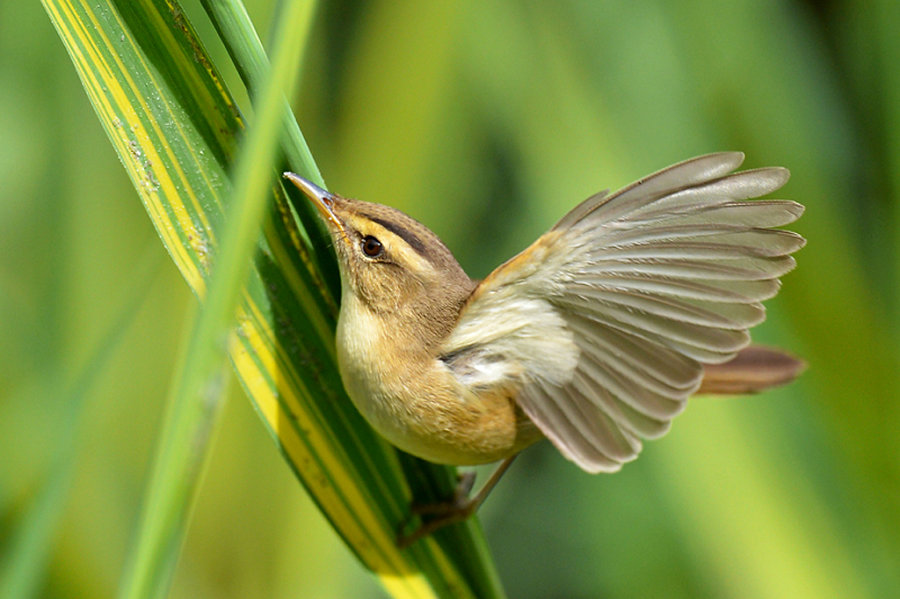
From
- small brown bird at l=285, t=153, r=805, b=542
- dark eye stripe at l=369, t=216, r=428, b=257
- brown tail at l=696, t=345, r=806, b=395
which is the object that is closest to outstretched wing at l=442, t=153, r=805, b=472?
small brown bird at l=285, t=153, r=805, b=542

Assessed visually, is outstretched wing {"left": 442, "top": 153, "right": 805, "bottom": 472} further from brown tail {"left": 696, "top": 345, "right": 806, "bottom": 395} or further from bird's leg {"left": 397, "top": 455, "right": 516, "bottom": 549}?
brown tail {"left": 696, "top": 345, "right": 806, "bottom": 395}

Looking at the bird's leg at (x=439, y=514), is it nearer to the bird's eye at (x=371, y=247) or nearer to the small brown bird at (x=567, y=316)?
the small brown bird at (x=567, y=316)

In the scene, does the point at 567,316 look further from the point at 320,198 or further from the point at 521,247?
the point at 521,247

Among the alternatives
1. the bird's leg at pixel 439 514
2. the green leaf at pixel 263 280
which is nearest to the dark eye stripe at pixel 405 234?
the green leaf at pixel 263 280

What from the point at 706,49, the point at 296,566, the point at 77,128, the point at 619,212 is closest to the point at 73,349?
the point at 77,128

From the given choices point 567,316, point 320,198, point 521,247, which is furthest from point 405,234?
point 521,247
